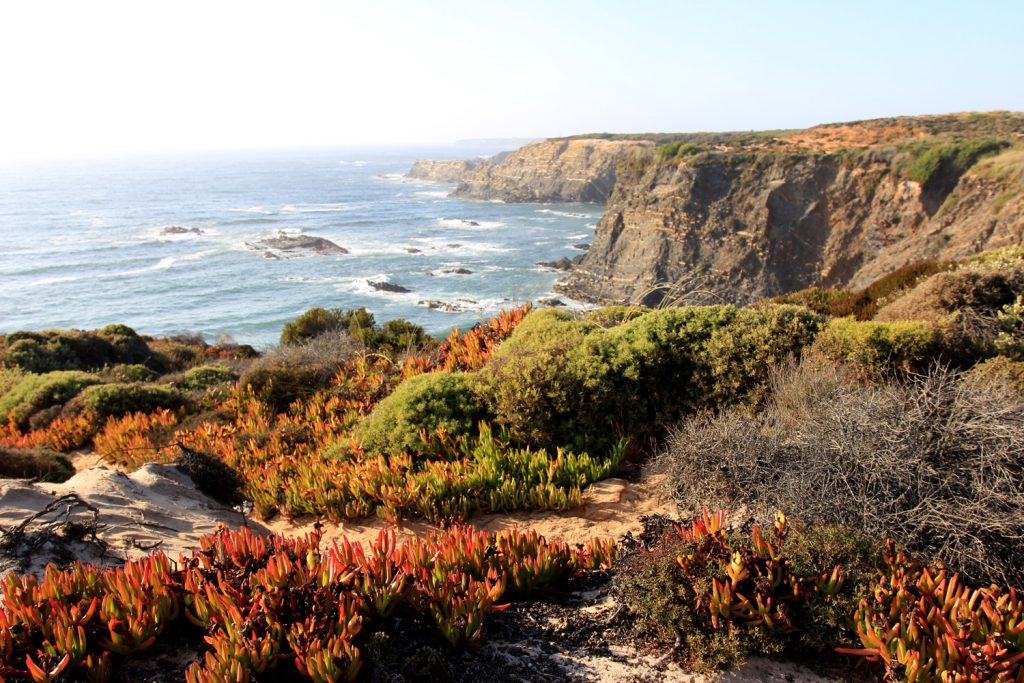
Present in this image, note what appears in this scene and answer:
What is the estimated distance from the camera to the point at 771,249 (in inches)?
1850

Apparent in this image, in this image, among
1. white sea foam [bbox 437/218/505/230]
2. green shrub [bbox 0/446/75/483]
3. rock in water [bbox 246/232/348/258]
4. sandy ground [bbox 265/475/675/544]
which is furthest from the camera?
white sea foam [bbox 437/218/505/230]

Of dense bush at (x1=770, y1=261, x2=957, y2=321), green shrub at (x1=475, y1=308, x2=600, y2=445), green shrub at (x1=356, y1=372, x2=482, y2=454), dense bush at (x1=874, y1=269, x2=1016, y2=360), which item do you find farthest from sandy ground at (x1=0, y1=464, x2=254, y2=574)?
dense bush at (x1=770, y1=261, x2=957, y2=321)

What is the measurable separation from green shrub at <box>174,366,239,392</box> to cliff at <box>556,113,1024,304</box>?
25611 mm

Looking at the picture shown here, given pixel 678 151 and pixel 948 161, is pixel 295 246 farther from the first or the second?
pixel 948 161

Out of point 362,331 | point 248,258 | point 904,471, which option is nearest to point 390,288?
point 248,258

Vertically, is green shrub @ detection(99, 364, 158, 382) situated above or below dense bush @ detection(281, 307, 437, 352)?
Result: below

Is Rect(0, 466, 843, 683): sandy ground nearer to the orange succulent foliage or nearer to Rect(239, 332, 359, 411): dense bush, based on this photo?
the orange succulent foliage

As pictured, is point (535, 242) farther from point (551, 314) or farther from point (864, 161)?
point (551, 314)

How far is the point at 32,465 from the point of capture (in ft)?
26.1

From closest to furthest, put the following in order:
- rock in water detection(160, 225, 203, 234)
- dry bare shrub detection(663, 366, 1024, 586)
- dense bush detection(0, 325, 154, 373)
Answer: dry bare shrub detection(663, 366, 1024, 586), dense bush detection(0, 325, 154, 373), rock in water detection(160, 225, 203, 234)

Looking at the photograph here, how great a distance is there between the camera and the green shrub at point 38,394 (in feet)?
36.4

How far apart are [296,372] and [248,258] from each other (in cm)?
5692

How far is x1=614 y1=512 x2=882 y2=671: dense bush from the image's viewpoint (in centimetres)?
299

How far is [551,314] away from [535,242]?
6527cm
